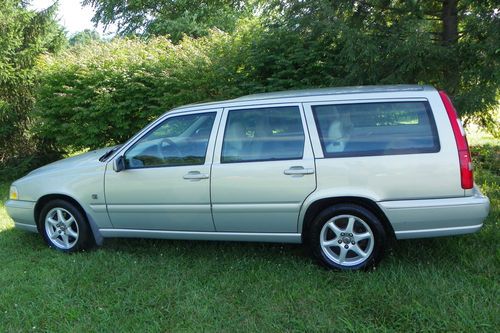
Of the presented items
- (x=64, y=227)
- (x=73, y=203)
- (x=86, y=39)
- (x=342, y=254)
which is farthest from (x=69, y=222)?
(x=86, y=39)

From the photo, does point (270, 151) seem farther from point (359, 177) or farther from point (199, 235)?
point (199, 235)

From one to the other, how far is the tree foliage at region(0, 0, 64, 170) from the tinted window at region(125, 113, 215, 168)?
6415 millimetres

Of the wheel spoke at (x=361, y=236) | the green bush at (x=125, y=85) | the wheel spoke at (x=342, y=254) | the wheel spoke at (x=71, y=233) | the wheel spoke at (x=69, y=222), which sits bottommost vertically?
the wheel spoke at (x=342, y=254)

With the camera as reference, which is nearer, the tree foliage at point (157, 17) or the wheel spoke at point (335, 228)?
the wheel spoke at point (335, 228)

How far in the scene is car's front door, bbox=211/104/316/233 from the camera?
403 cm

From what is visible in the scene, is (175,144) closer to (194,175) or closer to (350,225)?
(194,175)

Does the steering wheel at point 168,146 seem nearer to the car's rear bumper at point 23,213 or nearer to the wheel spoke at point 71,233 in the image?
the wheel spoke at point 71,233

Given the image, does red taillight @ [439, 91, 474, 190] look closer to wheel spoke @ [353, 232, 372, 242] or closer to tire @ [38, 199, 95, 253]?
wheel spoke @ [353, 232, 372, 242]

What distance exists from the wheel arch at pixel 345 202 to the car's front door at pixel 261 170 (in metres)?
0.10

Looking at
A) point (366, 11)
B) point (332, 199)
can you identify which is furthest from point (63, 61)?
point (332, 199)

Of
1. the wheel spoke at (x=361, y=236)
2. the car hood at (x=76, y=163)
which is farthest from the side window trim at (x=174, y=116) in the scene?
the wheel spoke at (x=361, y=236)

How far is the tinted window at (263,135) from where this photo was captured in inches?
161

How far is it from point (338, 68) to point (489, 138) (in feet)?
15.1

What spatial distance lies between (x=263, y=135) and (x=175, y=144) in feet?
2.95
